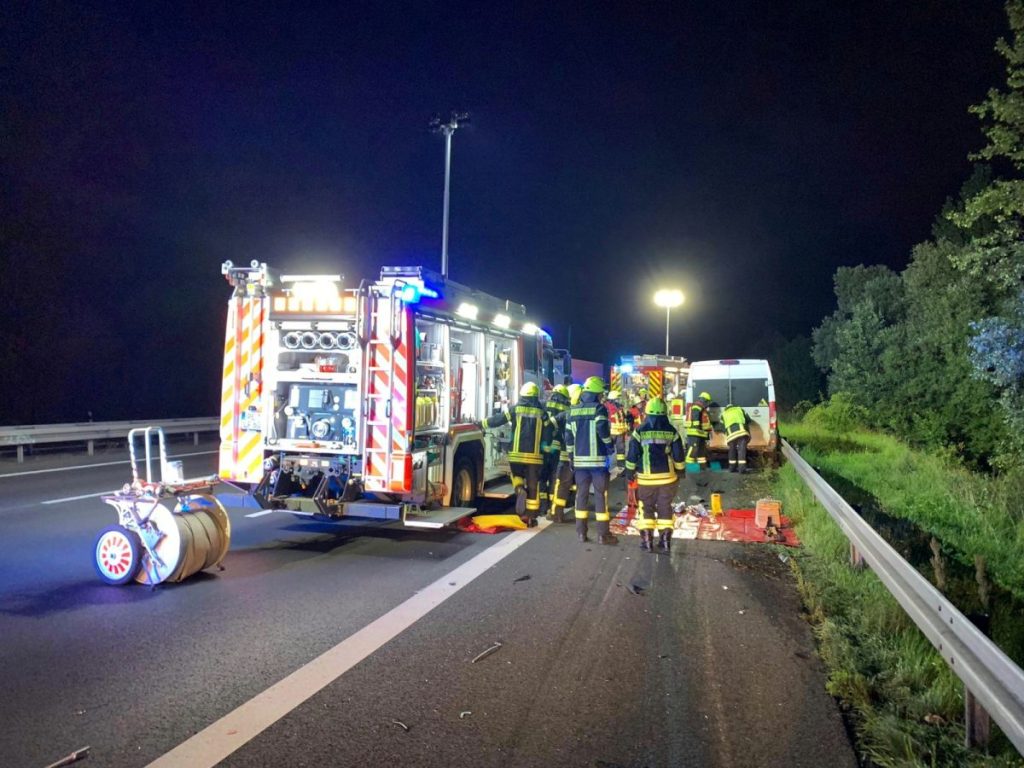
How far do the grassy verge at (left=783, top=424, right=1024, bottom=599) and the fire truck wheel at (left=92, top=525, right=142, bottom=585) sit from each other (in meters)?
7.48

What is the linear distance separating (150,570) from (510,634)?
3118 millimetres

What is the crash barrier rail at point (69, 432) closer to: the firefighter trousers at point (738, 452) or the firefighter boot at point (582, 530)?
the firefighter boot at point (582, 530)

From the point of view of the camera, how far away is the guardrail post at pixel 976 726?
3469 millimetres

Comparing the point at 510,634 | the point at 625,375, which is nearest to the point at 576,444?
the point at 510,634

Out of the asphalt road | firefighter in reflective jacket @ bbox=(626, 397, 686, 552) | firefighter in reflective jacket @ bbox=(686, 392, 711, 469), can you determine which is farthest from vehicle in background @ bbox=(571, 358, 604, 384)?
the asphalt road

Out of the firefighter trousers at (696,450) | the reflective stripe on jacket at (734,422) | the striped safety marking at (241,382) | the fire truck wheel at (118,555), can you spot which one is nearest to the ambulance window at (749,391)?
the reflective stripe on jacket at (734,422)

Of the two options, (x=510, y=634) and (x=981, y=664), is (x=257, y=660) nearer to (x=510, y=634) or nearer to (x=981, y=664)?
(x=510, y=634)

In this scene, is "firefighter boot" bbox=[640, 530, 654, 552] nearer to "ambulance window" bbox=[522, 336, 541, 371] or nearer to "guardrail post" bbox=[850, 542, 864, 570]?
"guardrail post" bbox=[850, 542, 864, 570]

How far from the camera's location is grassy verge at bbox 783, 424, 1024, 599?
8.46 metres

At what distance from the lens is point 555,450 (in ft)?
31.8

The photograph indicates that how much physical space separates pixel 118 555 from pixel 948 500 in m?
10.6

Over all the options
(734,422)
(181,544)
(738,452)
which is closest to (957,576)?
(181,544)

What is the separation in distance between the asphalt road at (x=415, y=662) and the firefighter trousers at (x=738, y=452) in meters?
7.44

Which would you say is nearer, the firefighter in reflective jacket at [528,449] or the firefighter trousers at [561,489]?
the firefighter in reflective jacket at [528,449]
